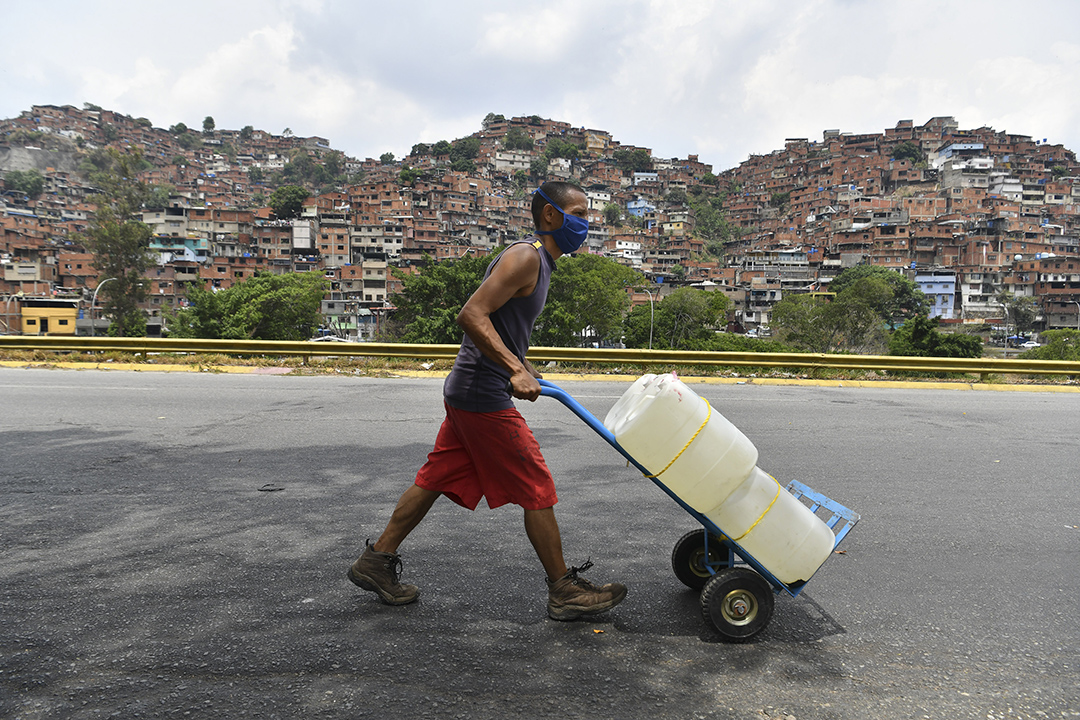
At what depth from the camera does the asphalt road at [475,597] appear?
2.15 meters

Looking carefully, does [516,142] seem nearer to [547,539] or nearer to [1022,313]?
[1022,313]

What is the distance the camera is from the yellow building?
5741 centimetres

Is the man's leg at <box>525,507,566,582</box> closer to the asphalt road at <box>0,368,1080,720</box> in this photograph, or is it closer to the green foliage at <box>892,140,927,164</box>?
the asphalt road at <box>0,368,1080,720</box>

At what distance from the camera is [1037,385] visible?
36.7 ft

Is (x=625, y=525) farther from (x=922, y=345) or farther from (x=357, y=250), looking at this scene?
(x=357, y=250)

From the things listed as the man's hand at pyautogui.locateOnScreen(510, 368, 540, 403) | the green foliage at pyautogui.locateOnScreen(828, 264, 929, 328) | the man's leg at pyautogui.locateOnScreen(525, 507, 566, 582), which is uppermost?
the green foliage at pyautogui.locateOnScreen(828, 264, 929, 328)

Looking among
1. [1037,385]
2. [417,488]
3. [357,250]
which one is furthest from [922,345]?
[357,250]

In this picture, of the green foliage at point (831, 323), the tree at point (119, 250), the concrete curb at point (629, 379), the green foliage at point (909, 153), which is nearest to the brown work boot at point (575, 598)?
the concrete curb at point (629, 379)

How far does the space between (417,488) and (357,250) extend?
98.8m

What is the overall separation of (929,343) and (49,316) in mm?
72179

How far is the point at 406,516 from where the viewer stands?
9.30 feet

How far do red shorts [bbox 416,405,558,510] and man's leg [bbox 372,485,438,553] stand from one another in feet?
0.33

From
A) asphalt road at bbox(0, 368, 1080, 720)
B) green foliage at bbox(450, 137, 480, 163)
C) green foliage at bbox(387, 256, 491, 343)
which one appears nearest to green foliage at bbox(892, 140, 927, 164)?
green foliage at bbox(450, 137, 480, 163)

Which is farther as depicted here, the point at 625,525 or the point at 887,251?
the point at 887,251
